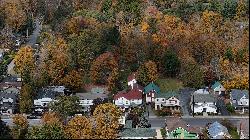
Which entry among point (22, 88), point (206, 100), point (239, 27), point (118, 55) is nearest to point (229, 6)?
point (239, 27)

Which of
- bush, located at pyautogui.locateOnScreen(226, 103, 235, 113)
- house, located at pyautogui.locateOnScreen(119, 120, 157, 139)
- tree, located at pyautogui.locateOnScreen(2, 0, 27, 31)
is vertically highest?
tree, located at pyautogui.locateOnScreen(2, 0, 27, 31)

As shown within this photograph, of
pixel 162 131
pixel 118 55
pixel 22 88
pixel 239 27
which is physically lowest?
pixel 162 131

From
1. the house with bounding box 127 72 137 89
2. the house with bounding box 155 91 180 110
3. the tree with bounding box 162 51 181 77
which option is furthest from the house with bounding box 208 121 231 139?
the tree with bounding box 162 51 181 77

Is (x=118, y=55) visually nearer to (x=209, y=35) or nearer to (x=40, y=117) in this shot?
(x=209, y=35)

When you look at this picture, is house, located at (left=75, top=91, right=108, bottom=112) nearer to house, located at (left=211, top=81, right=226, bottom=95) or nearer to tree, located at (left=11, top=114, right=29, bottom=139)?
tree, located at (left=11, top=114, right=29, bottom=139)

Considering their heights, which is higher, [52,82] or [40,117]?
[52,82]

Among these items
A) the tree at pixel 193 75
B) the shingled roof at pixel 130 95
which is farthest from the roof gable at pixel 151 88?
the tree at pixel 193 75

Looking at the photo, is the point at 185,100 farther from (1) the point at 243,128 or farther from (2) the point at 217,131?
(2) the point at 217,131
